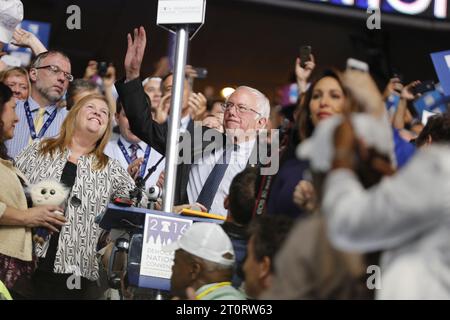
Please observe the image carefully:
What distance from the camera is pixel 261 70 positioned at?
37.1ft

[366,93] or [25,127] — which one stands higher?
[25,127]

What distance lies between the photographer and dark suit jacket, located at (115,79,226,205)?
4.95 m

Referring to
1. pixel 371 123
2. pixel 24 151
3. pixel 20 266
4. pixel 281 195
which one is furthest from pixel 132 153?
pixel 371 123

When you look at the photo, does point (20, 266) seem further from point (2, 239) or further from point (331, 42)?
point (331, 42)

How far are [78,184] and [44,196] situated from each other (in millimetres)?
201

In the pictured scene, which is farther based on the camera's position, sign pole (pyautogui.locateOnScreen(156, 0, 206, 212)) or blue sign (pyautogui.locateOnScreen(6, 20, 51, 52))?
blue sign (pyautogui.locateOnScreen(6, 20, 51, 52))

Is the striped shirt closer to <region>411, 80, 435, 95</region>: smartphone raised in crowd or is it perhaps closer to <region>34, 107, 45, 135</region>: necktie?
<region>34, 107, 45, 135</region>: necktie

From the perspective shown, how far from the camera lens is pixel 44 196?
16.0 feet

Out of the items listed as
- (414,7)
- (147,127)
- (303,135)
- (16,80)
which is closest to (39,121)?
(16,80)

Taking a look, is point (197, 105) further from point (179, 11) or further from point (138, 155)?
point (179, 11)

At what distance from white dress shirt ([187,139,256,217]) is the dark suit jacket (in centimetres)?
4

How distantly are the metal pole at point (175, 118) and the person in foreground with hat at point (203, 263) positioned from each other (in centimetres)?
73

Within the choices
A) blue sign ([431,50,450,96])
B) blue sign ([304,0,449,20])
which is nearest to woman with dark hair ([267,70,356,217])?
blue sign ([431,50,450,96])

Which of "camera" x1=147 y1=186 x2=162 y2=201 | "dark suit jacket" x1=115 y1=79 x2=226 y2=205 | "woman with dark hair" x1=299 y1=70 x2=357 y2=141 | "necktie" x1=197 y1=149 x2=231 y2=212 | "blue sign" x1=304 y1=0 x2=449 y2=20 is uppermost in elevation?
"blue sign" x1=304 y1=0 x2=449 y2=20
